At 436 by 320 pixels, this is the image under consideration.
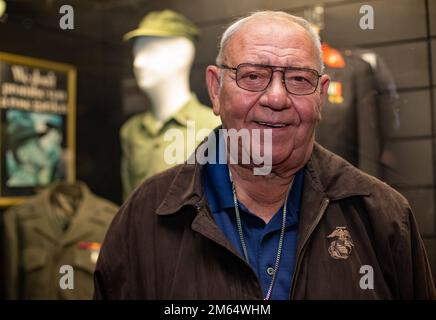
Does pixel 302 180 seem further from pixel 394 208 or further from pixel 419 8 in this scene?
pixel 419 8

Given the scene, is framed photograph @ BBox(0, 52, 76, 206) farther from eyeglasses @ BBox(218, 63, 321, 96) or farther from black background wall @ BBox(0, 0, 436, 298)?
eyeglasses @ BBox(218, 63, 321, 96)

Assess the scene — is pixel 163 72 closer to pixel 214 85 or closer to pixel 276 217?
pixel 214 85

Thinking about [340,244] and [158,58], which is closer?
[340,244]

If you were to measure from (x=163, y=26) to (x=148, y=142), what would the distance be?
35cm

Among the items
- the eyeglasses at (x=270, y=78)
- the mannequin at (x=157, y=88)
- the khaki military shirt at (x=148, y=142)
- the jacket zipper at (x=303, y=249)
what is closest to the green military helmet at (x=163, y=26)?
the mannequin at (x=157, y=88)

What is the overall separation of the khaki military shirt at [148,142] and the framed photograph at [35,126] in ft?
0.64

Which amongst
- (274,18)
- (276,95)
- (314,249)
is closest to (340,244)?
(314,249)

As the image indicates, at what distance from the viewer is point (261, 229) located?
1.10 metres

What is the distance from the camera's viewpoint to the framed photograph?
1772 mm

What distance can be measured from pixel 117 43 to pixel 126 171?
1.25 ft

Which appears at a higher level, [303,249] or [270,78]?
[270,78]

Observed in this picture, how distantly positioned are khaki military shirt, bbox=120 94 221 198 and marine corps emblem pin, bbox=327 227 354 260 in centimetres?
54

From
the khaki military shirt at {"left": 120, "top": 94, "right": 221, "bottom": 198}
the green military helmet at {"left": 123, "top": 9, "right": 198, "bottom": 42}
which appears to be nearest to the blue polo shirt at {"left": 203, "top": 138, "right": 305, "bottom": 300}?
the khaki military shirt at {"left": 120, "top": 94, "right": 221, "bottom": 198}

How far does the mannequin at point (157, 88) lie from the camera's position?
1.63 meters
